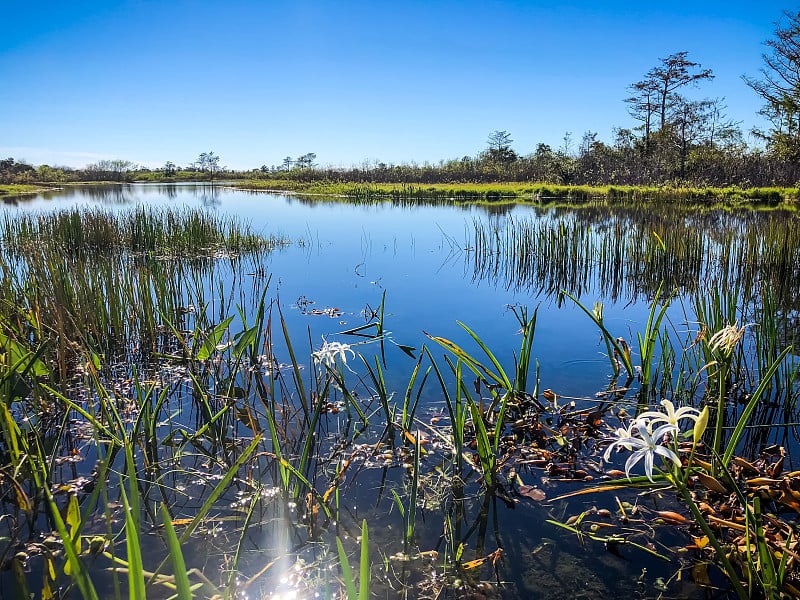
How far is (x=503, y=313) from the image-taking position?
5.70m

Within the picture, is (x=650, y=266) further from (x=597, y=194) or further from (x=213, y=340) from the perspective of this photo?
(x=597, y=194)

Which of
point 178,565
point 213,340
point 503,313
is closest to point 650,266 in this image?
point 503,313

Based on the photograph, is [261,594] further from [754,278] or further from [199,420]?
[754,278]

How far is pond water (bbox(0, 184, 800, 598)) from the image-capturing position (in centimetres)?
188

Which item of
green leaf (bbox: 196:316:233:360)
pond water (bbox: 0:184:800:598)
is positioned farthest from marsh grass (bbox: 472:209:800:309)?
green leaf (bbox: 196:316:233:360)

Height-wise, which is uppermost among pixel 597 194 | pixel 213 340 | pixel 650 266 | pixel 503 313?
pixel 597 194

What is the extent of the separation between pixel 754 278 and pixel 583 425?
4.81m

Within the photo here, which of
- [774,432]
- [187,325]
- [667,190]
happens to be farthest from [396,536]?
[667,190]

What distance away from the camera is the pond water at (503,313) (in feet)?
6.15

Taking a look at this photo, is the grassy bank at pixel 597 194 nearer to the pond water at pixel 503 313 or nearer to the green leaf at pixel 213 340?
the pond water at pixel 503 313

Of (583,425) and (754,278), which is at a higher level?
(754,278)

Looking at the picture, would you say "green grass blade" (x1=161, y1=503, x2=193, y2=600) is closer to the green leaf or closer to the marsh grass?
the green leaf

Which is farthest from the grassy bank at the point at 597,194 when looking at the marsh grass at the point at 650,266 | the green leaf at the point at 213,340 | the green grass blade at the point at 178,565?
the green grass blade at the point at 178,565

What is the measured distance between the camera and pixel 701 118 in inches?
1179
